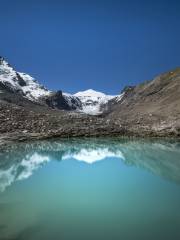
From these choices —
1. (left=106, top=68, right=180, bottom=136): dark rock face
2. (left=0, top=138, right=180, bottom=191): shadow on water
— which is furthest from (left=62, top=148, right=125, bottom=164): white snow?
(left=106, top=68, right=180, bottom=136): dark rock face

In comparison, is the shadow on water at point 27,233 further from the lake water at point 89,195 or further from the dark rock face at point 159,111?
the dark rock face at point 159,111

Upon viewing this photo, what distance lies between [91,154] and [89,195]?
45.6 ft

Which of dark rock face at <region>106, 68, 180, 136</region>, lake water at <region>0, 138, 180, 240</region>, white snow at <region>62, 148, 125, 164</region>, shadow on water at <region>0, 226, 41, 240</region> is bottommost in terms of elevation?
shadow on water at <region>0, 226, 41, 240</region>

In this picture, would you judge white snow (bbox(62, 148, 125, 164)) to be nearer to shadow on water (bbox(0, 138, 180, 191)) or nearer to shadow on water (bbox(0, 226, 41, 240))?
shadow on water (bbox(0, 138, 180, 191))

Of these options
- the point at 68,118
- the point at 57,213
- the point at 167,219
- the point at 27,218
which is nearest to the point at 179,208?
the point at 167,219

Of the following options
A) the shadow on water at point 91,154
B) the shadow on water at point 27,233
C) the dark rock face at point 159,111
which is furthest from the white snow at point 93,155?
the shadow on water at point 27,233

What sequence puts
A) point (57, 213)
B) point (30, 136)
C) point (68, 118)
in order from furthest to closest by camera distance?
point (68, 118), point (30, 136), point (57, 213)

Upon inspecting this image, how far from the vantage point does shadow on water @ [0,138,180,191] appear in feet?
68.4

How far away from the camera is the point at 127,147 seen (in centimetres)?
3372

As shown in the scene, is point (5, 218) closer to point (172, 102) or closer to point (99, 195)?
point (99, 195)

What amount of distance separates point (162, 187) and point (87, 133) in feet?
88.3

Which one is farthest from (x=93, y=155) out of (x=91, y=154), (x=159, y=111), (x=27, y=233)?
(x=159, y=111)

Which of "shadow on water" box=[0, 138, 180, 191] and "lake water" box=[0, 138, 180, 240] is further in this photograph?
"shadow on water" box=[0, 138, 180, 191]

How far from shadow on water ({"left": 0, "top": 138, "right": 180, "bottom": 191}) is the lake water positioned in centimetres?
6
